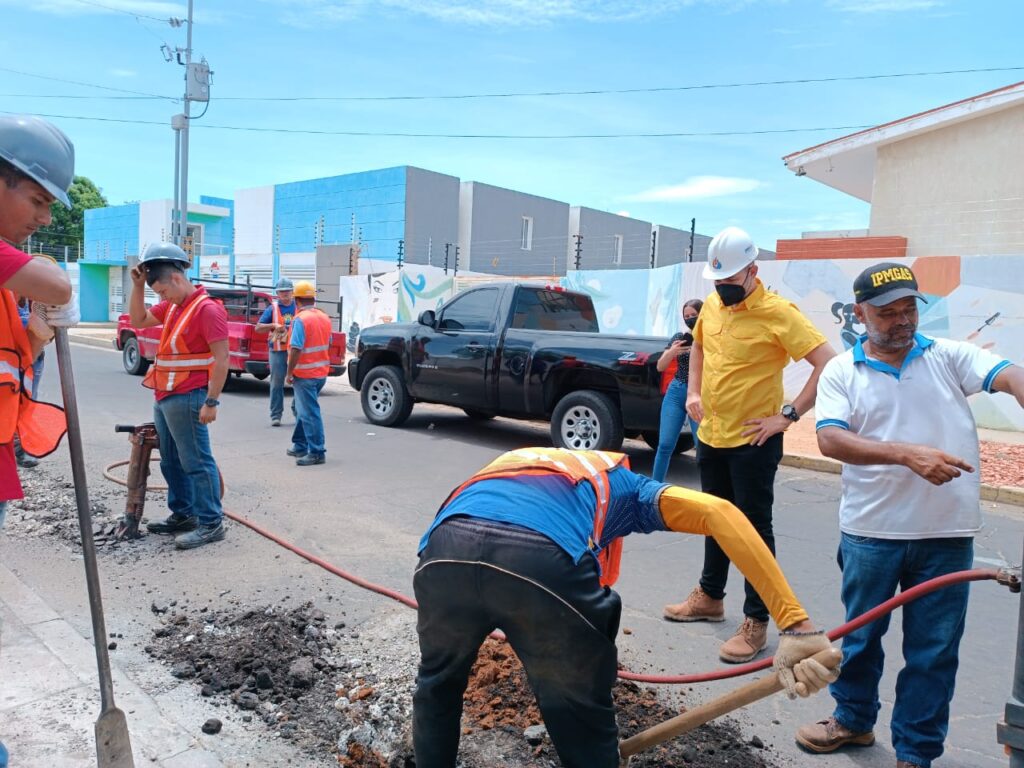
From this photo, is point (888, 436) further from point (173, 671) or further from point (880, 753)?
point (173, 671)

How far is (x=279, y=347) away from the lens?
34.7 feet

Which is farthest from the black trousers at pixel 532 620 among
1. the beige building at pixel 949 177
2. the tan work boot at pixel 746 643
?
the beige building at pixel 949 177

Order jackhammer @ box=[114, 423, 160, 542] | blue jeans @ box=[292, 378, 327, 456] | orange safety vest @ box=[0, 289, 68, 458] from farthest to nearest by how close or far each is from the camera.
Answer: blue jeans @ box=[292, 378, 327, 456] < jackhammer @ box=[114, 423, 160, 542] < orange safety vest @ box=[0, 289, 68, 458]

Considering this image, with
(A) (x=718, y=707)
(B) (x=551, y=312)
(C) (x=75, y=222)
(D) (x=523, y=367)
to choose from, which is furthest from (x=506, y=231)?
(C) (x=75, y=222)

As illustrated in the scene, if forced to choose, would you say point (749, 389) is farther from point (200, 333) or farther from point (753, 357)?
point (200, 333)

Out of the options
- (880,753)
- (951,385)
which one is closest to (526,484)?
(951,385)

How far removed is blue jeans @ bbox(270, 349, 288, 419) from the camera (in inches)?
406

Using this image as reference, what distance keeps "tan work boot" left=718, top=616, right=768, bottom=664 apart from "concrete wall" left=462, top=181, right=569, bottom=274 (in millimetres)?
28097

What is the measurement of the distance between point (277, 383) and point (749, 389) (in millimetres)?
7628

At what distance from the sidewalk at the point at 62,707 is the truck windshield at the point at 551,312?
6269 mm

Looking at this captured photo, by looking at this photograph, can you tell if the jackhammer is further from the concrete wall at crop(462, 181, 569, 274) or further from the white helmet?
the concrete wall at crop(462, 181, 569, 274)

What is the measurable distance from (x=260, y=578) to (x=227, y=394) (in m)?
9.43

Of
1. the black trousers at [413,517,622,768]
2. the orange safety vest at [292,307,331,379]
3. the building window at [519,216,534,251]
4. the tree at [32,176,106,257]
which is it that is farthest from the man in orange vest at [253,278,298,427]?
the tree at [32,176,106,257]

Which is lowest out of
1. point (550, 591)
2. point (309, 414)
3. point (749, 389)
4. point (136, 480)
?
point (136, 480)
